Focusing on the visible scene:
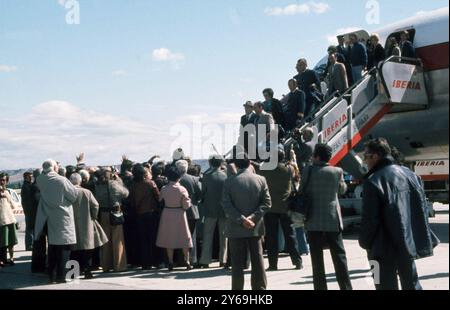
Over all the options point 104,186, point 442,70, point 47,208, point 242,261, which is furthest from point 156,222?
point 442,70

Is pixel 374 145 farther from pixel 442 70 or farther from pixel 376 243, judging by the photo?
pixel 442 70

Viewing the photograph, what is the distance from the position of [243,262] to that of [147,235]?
3.24 metres

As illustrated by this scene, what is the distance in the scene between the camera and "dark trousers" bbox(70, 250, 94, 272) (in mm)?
→ 9336

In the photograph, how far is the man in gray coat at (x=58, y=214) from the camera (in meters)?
8.91

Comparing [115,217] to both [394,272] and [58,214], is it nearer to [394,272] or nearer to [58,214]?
[58,214]

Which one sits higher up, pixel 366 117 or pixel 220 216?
pixel 366 117

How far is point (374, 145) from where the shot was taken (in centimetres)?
601

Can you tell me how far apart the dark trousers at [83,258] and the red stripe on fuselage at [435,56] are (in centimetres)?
844

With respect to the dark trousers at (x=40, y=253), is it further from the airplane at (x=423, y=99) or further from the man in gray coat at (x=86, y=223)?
the airplane at (x=423, y=99)

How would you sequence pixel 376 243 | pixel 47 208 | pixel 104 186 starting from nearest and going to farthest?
1. pixel 376 243
2. pixel 47 208
3. pixel 104 186

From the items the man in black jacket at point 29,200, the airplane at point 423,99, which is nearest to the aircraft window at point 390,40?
the airplane at point 423,99
